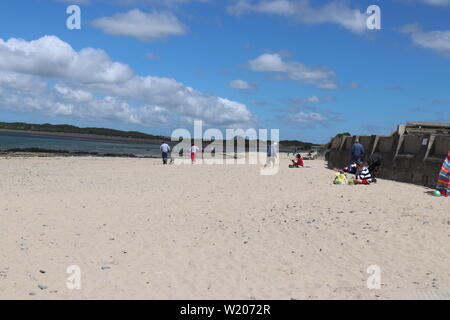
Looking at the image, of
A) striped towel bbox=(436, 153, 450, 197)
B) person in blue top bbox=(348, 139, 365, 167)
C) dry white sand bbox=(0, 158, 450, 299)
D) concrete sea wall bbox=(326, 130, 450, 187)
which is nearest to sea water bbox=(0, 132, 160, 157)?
person in blue top bbox=(348, 139, 365, 167)

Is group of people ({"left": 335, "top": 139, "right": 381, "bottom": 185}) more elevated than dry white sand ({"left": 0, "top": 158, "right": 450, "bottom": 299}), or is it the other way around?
group of people ({"left": 335, "top": 139, "right": 381, "bottom": 185})

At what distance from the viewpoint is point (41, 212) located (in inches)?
446

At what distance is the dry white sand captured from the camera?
6406 millimetres

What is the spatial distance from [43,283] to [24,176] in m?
15.1

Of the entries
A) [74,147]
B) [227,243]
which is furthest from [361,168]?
[74,147]

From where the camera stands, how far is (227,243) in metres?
8.73

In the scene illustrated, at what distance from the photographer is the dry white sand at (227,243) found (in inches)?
252

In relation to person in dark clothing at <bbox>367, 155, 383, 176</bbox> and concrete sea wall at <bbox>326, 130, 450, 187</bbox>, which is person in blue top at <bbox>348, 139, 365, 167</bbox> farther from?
person in dark clothing at <bbox>367, 155, 383, 176</bbox>

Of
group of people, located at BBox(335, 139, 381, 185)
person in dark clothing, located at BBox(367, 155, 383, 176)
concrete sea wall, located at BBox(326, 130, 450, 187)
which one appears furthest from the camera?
person in dark clothing, located at BBox(367, 155, 383, 176)

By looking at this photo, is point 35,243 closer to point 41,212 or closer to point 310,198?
point 41,212

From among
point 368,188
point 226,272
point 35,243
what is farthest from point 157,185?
point 226,272

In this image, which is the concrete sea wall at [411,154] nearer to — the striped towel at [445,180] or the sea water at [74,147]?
the striped towel at [445,180]

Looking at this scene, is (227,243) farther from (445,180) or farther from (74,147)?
(74,147)

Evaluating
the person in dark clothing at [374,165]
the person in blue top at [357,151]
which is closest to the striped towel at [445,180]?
the person in dark clothing at [374,165]
